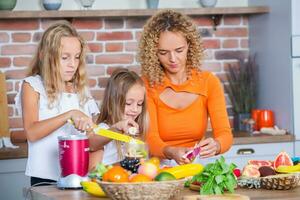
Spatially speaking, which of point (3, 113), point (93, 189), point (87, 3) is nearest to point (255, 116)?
point (87, 3)

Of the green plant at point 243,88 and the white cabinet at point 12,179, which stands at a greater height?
the green plant at point 243,88

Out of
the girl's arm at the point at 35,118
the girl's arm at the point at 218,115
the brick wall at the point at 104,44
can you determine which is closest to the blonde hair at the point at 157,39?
the girl's arm at the point at 218,115

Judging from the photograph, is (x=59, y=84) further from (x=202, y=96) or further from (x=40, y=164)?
(x=202, y=96)

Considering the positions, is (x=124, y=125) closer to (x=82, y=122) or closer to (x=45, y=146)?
(x=82, y=122)

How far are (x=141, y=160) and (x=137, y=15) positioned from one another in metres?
2.32

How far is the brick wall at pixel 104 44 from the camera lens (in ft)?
16.6

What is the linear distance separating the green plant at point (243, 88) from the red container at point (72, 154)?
7.96 feet

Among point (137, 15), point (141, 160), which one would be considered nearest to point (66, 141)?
point (141, 160)

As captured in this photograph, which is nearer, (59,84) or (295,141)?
(59,84)

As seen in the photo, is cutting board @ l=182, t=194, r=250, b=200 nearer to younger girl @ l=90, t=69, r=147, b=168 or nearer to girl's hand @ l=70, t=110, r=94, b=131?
girl's hand @ l=70, t=110, r=94, b=131

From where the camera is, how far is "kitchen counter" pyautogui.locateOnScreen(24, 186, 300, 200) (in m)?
2.81

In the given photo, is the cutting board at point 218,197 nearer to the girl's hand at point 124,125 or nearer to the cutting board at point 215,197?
the cutting board at point 215,197

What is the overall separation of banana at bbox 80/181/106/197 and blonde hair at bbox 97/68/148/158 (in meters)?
0.60

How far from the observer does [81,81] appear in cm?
354
